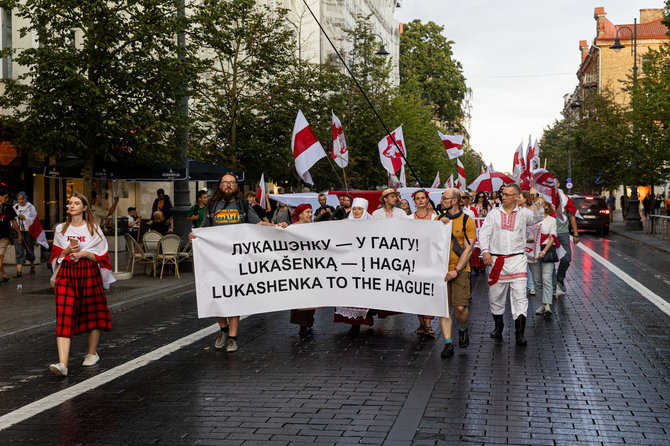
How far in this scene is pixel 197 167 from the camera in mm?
20016

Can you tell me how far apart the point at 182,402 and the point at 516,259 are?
164 inches

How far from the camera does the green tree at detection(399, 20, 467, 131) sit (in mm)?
74500

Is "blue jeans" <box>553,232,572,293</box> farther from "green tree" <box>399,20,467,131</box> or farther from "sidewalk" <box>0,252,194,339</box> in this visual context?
"green tree" <box>399,20,467,131</box>

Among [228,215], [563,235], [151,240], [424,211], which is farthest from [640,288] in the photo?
[151,240]

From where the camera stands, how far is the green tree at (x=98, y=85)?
14539 millimetres

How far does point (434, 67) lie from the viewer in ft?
245

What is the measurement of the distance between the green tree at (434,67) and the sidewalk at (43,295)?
58432 mm

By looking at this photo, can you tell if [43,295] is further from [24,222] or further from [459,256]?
[459,256]

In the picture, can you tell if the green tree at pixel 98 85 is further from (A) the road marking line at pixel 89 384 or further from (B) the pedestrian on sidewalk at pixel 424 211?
(B) the pedestrian on sidewalk at pixel 424 211

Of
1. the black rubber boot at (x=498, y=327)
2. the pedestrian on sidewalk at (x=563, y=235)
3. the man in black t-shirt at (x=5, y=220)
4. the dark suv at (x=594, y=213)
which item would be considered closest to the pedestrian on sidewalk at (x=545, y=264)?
the pedestrian on sidewalk at (x=563, y=235)

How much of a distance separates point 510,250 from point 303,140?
20.5ft

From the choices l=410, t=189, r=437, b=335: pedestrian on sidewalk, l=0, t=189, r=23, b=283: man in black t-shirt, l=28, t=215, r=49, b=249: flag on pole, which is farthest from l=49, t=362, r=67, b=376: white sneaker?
l=28, t=215, r=49, b=249: flag on pole

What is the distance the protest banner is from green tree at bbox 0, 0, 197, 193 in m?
6.48

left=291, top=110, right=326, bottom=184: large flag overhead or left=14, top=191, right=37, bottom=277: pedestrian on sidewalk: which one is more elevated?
left=291, top=110, right=326, bottom=184: large flag overhead
